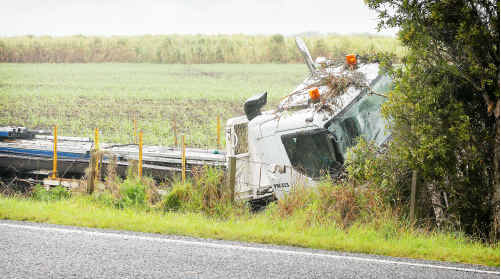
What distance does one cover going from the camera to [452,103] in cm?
722

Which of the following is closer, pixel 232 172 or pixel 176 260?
pixel 176 260

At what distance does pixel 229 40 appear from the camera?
44.3 metres

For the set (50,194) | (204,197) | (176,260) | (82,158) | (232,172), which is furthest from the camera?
(82,158)

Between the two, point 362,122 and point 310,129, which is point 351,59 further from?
point 310,129

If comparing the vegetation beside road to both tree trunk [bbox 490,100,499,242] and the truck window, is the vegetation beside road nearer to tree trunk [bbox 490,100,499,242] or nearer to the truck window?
tree trunk [bbox 490,100,499,242]

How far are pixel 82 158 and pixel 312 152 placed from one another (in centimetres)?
573

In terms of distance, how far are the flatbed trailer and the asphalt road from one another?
4.32 m

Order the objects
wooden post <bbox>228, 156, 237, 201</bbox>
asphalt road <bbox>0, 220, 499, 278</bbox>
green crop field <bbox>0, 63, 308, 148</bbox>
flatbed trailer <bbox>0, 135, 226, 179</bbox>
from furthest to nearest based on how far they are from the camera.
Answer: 1. green crop field <bbox>0, 63, 308, 148</bbox>
2. flatbed trailer <bbox>0, 135, 226, 179</bbox>
3. wooden post <bbox>228, 156, 237, 201</bbox>
4. asphalt road <bbox>0, 220, 499, 278</bbox>

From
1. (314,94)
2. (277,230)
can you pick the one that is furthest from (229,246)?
(314,94)

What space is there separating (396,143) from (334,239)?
1.76m

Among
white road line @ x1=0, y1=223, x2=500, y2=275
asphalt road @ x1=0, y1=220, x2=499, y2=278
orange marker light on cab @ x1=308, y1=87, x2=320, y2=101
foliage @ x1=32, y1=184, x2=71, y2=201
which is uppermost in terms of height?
orange marker light on cab @ x1=308, y1=87, x2=320, y2=101

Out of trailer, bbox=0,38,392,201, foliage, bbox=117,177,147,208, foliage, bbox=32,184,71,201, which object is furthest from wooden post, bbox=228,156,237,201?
foliage, bbox=32,184,71,201

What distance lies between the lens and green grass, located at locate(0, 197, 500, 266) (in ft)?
21.7

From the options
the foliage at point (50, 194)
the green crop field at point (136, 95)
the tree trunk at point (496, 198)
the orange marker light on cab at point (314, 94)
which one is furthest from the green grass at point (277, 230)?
the green crop field at point (136, 95)
